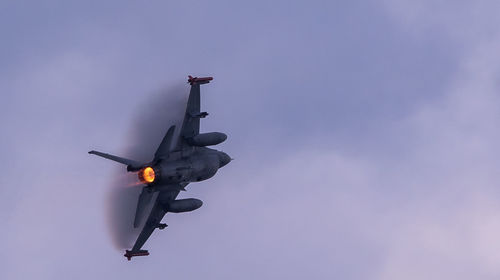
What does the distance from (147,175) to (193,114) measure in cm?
723

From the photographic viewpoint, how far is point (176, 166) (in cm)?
9919

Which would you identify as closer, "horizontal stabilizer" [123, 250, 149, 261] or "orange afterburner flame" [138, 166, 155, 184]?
"orange afterburner flame" [138, 166, 155, 184]

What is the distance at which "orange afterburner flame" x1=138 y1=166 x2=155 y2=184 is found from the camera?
98.0 m

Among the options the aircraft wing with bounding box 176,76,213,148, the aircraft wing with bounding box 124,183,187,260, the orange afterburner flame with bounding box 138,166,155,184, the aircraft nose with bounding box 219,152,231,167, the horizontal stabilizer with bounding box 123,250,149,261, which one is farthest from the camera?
the horizontal stabilizer with bounding box 123,250,149,261

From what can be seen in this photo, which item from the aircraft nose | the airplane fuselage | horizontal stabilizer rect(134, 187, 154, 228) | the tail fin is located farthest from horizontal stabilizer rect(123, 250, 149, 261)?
the tail fin

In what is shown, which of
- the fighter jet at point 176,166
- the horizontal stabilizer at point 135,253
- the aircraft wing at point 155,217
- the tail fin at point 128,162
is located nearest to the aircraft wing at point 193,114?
the fighter jet at point 176,166

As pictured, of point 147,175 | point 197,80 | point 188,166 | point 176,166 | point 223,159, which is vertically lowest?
point 147,175

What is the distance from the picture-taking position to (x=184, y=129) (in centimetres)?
10212

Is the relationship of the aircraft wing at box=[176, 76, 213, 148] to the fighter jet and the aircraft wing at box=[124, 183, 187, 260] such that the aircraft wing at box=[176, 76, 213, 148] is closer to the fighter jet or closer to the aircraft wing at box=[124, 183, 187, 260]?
the fighter jet

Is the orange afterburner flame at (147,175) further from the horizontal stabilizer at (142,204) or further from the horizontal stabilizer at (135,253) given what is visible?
the horizontal stabilizer at (135,253)

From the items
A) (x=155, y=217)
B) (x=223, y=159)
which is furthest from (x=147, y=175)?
(x=223, y=159)

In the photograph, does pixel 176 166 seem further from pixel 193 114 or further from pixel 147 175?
pixel 193 114

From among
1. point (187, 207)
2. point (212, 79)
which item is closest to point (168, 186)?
point (187, 207)

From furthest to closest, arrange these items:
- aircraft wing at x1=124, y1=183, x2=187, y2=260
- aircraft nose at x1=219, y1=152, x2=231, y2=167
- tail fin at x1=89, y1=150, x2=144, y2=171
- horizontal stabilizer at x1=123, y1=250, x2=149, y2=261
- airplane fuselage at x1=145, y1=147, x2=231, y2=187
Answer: horizontal stabilizer at x1=123, y1=250, x2=149, y2=261 < aircraft nose at x1=219, y1=152, x2=231, y2=167 < aircraft wing at x1=124, y1=183, x2=187, y2=260 < airplane fuselage at x1=145, y1=147, x2=231, y2=187 < tail fin at x1=89, y1=150, x2=144, y2=171
